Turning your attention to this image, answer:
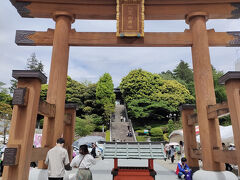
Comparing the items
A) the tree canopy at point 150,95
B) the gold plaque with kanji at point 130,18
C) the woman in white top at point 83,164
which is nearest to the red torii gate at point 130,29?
the gold plaque with kanji at point 130,18

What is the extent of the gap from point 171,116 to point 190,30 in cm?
2889

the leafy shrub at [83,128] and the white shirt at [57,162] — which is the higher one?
the leafy shrub at [83,128]

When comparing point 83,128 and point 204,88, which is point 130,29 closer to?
point 204,88

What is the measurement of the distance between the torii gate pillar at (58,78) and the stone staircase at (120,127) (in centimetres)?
1765

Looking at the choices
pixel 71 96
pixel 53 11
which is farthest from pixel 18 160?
pixel 71 96

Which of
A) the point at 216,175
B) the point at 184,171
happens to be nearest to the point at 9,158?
the point at 216,175

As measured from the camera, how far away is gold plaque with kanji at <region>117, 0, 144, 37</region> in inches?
249

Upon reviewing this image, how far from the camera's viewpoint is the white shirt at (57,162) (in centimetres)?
349

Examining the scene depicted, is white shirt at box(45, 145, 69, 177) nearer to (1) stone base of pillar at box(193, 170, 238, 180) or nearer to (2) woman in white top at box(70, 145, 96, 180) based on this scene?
(2) woman in white top at box(70, 145, 96, 180)

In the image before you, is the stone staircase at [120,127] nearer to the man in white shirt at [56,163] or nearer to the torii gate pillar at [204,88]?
the torii gate pillar at [204,88]

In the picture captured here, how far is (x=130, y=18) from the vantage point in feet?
21.4

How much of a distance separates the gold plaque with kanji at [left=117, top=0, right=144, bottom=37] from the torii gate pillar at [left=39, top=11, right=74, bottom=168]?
1.73m

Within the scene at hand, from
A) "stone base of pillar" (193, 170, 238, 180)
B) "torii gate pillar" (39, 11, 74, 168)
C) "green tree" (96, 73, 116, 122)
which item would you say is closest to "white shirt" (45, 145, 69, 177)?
"torii gate pillar" (39, 11, 74, 168)

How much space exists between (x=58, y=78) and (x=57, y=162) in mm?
3074
